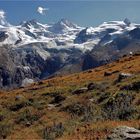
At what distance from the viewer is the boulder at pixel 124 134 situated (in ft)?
57.0

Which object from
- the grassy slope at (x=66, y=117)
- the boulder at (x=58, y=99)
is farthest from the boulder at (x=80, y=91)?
the boulder at (x=58, y=99)

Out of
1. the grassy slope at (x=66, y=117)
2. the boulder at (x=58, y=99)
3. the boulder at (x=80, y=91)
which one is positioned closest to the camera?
the grassy slope at (x=66, y=117)

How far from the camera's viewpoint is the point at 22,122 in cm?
3167

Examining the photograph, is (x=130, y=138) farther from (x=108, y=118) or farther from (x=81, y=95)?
(x=81, y=95)

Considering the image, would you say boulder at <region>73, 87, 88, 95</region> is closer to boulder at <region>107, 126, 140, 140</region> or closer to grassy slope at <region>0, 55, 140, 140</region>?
grassy slope at <region>0, 55, 140, 140</region>

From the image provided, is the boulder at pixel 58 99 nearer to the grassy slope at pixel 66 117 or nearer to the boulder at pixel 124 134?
the grassy slope at pixel 66 117

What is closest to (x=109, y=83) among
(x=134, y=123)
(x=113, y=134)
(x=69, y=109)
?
(x=69, y=109)

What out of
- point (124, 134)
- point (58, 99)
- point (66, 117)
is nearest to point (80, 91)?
point (58, 99)

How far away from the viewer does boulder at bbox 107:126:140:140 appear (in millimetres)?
17369

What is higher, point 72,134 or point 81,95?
point 81,95

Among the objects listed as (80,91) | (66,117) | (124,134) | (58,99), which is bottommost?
(124,134)

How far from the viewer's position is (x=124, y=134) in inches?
703

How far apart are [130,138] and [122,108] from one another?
8037mm

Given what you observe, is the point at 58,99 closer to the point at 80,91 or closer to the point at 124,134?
the point at 80,91
